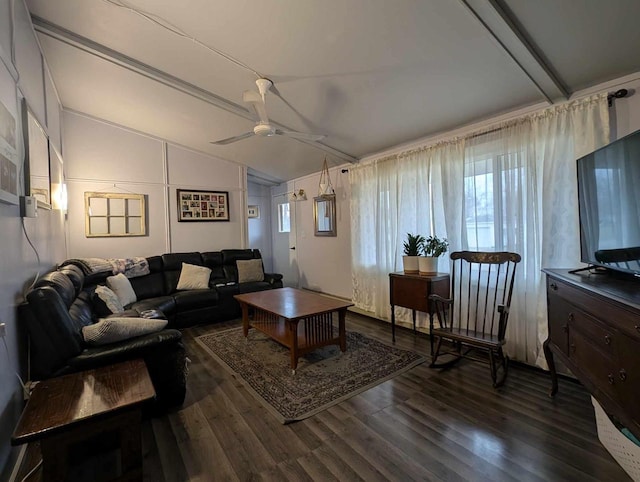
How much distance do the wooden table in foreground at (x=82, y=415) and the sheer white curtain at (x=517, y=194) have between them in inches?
117

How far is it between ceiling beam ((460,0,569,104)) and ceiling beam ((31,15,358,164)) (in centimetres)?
242

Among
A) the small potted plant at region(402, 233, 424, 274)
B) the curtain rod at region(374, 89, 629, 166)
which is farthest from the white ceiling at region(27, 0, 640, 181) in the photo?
the small potted plant at region(402, 233, 424, 274)

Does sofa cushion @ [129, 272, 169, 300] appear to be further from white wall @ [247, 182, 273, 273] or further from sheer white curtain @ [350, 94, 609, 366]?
sheer white curtain @ [350, 94, 609, 366]

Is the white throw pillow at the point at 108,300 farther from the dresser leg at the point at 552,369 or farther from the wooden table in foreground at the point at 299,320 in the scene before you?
the dresser leg at the point at 552,369

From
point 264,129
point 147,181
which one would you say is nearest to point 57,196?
point 147,181

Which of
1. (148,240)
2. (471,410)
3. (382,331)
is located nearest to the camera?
(471,410)

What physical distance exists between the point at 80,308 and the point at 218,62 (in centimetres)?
247

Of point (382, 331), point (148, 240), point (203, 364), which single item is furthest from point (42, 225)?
point (382, 331)

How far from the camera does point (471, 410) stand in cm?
208

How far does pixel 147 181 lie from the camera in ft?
15.7

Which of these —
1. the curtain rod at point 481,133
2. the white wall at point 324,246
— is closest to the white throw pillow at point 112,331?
the curtain rod at point 481,133

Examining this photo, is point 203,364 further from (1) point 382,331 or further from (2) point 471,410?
(2) point 471,410

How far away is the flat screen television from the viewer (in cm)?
155

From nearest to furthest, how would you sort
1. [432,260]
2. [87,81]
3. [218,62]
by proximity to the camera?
[218,62] < [432,260] < [87,81]
